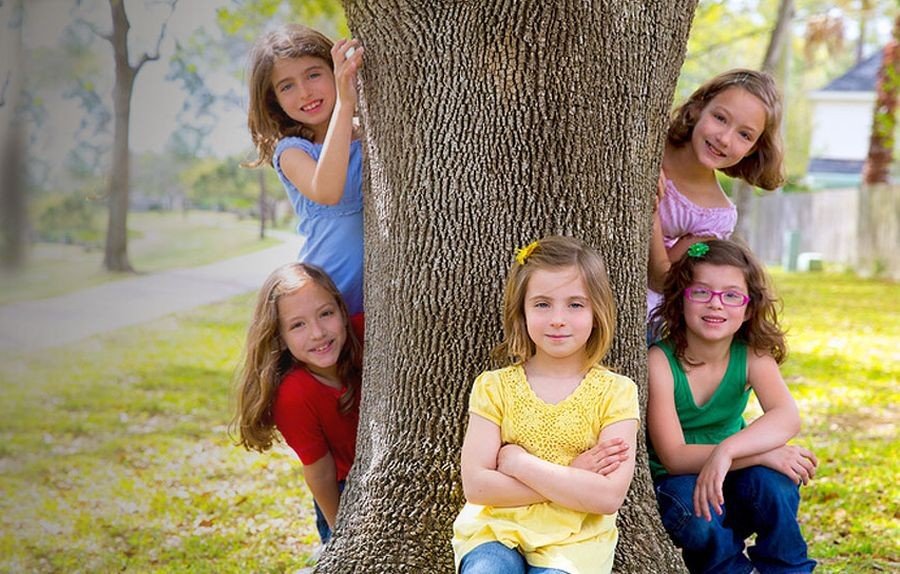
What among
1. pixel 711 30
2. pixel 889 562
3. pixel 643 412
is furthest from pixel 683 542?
pixel 711 30

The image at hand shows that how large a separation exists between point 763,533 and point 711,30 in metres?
19.5

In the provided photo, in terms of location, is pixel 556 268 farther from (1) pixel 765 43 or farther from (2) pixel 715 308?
(1) pixel 765 43

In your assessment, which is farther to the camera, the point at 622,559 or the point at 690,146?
the point at 690,146

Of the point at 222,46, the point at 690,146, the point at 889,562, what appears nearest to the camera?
the point at 690,146

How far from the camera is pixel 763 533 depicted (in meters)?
3.19

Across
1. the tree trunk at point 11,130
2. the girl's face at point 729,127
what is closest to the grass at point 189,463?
the tree trunk at point 11,130

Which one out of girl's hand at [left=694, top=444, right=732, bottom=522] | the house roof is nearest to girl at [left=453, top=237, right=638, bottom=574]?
girl's hand at [left=694, top=444, right=732, bottom=522]

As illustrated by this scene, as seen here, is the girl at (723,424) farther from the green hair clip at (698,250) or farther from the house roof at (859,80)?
the house roof at (859,80)

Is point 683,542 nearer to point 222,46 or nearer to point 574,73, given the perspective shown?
point 574,73

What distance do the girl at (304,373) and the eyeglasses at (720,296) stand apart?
1.15 m

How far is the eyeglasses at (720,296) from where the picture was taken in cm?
322

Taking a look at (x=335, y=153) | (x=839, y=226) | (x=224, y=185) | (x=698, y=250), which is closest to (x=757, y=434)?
(x=698, y=250)

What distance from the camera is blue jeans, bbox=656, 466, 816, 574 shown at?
10.3 ft

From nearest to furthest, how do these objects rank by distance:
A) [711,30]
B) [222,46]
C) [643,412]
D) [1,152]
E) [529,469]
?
1. [529,469]
2. [643,412]
3. [1,152]
4. [222,46]
5. [711,30]
